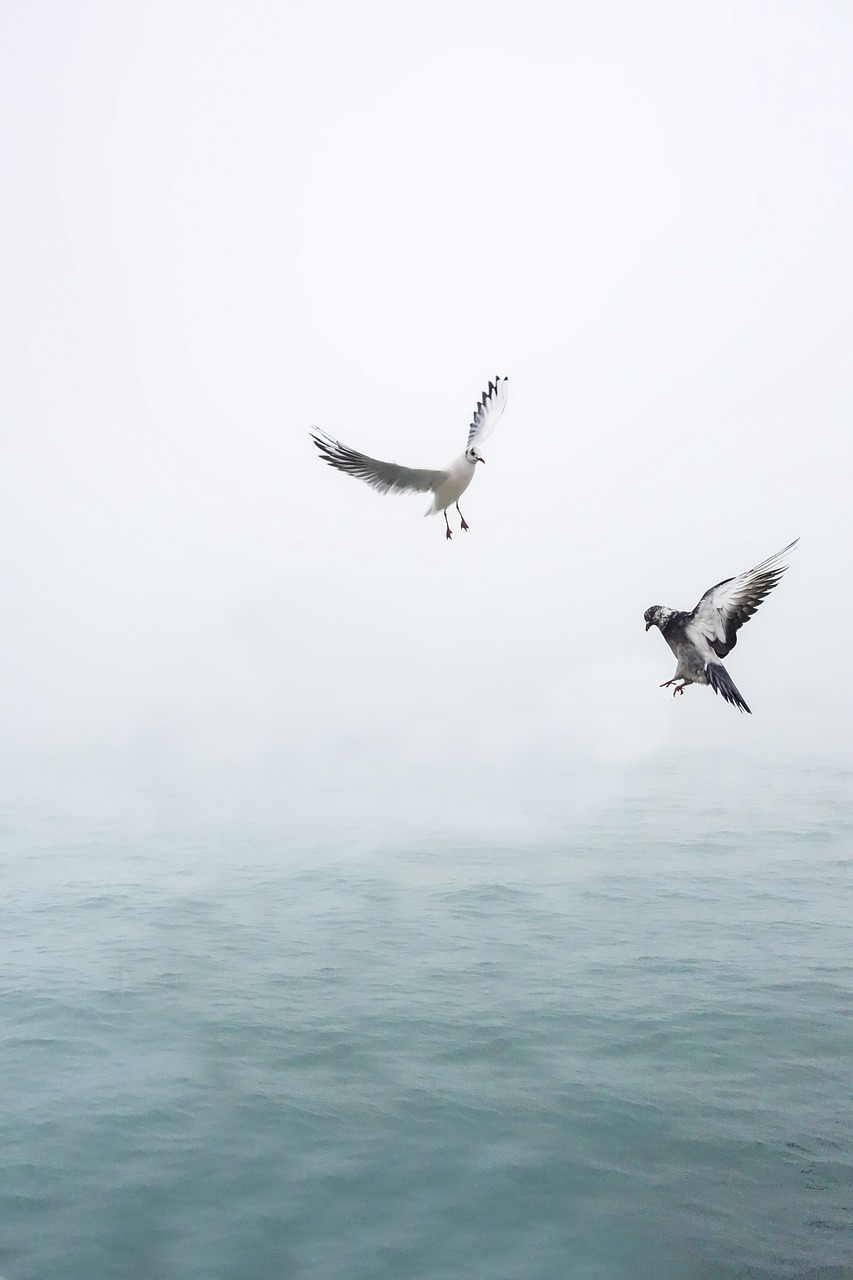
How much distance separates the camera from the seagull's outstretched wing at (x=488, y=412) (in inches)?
466

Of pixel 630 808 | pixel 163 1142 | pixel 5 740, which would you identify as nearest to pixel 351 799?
pixel 630 808

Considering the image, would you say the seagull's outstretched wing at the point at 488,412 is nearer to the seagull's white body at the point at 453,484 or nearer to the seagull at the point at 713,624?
the seagull's white body at the point at 453,484

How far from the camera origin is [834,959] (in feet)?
120

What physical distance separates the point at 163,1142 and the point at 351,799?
2210 inches

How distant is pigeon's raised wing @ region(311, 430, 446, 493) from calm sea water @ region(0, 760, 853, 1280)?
17237mm

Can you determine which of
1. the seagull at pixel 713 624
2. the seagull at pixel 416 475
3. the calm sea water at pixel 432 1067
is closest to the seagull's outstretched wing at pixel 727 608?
the seagull at pixel 713 624

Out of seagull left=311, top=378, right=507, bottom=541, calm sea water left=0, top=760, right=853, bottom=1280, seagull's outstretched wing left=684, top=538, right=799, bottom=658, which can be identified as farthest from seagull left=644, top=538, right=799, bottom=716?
calm sea water left=0, top=760, right=853, bottom=1280

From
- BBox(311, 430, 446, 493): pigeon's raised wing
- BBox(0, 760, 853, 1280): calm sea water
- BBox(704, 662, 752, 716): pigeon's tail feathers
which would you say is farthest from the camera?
BBox(0, 760, 853, 1280): calm sea water

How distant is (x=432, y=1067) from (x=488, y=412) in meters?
22.5

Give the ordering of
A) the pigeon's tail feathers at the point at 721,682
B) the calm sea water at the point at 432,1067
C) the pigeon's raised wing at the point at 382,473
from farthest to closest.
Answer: the calm sea water at the point at 432,1067 < the pigeon's raised wing at the point at 382,473 < the pigeon's tail feathers at the point at 721,682

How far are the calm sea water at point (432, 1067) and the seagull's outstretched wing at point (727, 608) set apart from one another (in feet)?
58.2

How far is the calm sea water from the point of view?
2203 cm

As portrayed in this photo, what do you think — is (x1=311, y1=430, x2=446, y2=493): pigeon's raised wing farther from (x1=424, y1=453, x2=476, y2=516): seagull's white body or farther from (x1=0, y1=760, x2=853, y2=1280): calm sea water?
(x1=0, y1=760, x2=853, y2=1280): calm sea water

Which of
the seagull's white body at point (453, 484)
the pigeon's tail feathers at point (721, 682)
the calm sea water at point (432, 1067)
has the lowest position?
the calm sea water at point (432, 1067)
